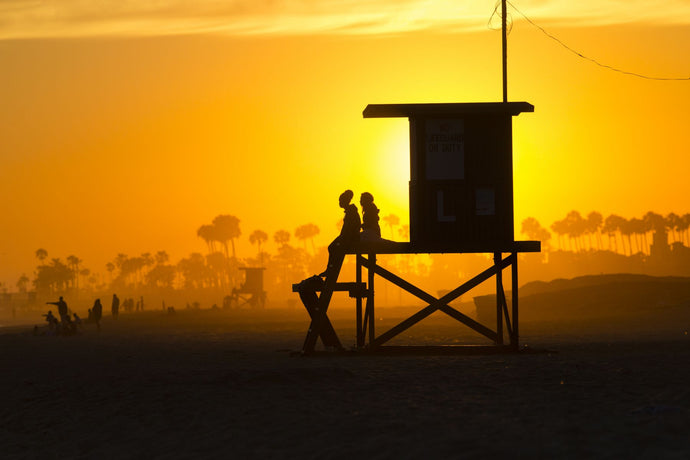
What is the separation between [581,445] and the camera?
10484mm

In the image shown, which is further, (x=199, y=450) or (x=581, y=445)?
(x=199, y=450)

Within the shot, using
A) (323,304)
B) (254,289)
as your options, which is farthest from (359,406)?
(254,289)

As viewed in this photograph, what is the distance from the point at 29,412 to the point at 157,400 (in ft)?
7.60

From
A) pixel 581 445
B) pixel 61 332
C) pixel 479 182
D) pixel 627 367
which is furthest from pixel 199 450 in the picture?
pixel 61 332

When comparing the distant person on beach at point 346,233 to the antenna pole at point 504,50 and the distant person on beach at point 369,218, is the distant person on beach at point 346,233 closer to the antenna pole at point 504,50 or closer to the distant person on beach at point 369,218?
the distant person on beach at point 369,218

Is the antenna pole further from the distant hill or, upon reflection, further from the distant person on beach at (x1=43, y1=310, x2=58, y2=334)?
the distant person on beach at (x1=43, y1=310, x2=58, y2=334)

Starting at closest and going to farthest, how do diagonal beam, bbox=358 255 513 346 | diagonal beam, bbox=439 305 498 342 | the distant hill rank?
diagonal beam, bbox=358 255 513 346 → diagonal beam, bbox=439 305 498 342 → the distant hill

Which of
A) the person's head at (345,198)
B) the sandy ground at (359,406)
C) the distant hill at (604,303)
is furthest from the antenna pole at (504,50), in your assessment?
the person's head at (345,198)

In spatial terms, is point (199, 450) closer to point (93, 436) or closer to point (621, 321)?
point (93, 436)

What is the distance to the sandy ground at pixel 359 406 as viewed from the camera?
11.1 meters

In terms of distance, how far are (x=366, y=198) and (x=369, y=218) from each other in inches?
20.1

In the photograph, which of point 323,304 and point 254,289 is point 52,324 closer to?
point 323,304

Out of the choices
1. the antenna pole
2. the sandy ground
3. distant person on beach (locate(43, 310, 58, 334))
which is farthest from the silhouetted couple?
distant person on beach (locate(43, 310, 58, 334))

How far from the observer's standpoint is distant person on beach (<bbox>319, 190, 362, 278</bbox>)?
63.6 ft
